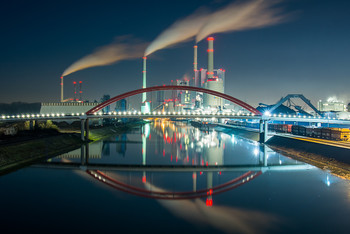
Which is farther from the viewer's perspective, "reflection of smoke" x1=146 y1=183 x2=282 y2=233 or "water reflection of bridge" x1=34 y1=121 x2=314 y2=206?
"water reflection of bridge" x1=34 y1=121 x2=314 y2=206

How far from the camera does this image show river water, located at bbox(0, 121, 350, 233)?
43.7ft

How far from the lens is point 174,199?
1764 cm

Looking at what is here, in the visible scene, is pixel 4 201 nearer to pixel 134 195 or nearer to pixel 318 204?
pixel 134 195

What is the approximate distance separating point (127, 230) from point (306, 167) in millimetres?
21888

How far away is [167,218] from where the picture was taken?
47.1ft

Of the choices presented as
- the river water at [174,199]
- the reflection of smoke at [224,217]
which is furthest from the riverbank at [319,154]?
the reflection of smoke at [224,217]

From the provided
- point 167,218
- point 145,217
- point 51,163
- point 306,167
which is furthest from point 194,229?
point 51,163

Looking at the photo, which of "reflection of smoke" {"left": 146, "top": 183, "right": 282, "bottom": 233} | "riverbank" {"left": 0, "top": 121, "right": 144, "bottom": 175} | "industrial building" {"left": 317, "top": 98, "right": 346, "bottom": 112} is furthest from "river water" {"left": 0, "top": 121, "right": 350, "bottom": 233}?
"industrial building" {"left": 317, "top": 98, "right": 346, "bottom": 112}

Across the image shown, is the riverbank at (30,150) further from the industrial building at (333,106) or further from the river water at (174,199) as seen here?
the industrial building at (333,106)

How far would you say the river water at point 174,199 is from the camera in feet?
43.7

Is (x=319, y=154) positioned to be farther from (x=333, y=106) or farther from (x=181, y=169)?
(x=333, y=106)

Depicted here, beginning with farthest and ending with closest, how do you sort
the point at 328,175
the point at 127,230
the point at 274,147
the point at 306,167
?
the point at 274,147 → the point at 306,167 → the point at 328,175 → the point at 127,230

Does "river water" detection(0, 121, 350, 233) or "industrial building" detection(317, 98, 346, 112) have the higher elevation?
"industrial building" detection(317, 98, 346, 112)

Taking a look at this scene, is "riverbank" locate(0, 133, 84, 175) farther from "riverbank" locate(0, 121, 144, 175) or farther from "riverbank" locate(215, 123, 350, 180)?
"riverbank" locate(215, 123, 350, 180)
